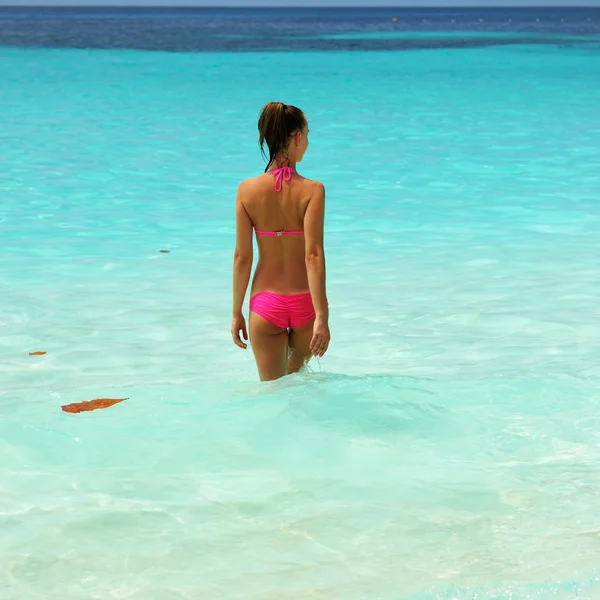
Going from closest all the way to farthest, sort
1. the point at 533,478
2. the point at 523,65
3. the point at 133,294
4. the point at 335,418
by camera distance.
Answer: the point at 533,478
the point at 335,418
the point at 133,294
the point at 523,65

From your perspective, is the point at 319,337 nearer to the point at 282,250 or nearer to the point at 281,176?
the point at 282,250

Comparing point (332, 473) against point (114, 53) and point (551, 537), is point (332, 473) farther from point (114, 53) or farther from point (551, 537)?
point (114, 53)

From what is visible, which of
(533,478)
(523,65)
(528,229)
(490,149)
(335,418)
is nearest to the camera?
(533,478)

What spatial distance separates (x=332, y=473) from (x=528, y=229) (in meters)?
6.39

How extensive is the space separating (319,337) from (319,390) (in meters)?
0.60

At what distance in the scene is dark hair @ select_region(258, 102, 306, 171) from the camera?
14.1ft

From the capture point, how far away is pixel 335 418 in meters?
4.82

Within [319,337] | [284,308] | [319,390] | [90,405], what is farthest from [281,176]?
[90,405]

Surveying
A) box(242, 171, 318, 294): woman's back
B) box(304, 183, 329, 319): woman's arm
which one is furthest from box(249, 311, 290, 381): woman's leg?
box(304, 183, 329, 319): woman's arm

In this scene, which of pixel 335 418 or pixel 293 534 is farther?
pixel 335 418

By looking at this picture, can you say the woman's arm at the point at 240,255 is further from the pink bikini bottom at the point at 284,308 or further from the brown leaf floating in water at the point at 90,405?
the brown leaf floating in water at the point at 90,405

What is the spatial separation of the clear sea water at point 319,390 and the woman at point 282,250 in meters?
0.37

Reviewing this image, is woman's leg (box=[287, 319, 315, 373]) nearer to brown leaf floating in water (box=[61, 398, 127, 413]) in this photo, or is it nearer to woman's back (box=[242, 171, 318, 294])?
woman's back (box=[242, 171, 318, 294])

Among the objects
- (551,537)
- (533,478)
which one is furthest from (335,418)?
(551,537)
